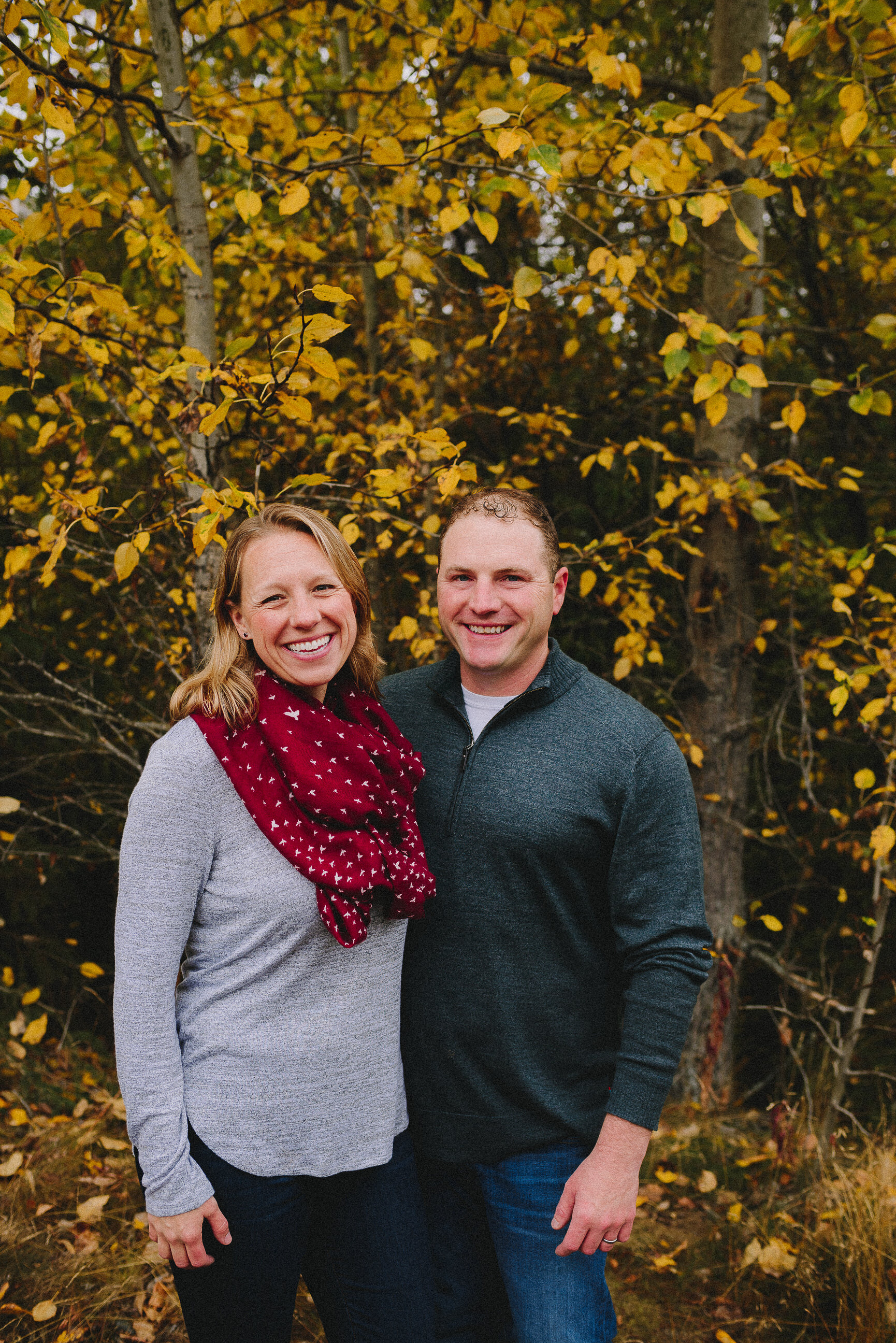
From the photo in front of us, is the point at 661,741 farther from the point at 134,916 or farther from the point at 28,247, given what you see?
the point at 28,247

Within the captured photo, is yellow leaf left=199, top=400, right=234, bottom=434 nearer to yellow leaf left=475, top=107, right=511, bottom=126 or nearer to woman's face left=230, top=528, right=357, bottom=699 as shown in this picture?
woman's face left=230, top=528, right=357, bottom=699

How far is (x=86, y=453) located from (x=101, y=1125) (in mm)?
2548

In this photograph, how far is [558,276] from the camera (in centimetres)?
389

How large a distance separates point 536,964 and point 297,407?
132 cm

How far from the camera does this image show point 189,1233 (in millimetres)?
1466

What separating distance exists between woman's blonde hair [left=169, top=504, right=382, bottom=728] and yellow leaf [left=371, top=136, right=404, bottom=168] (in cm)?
101

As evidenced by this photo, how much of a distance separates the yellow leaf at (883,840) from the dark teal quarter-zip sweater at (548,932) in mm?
1150

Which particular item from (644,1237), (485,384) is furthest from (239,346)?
(485,384)

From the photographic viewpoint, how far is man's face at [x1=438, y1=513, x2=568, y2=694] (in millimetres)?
1878

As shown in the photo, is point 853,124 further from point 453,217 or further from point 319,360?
point 319,360

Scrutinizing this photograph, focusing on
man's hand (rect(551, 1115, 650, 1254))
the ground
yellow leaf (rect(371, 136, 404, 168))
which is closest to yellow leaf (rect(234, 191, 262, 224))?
yellow leaf (rect(371, 136, 404, 168))

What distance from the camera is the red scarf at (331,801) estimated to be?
1521 mm

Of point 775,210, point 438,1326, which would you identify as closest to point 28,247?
point 438,1326

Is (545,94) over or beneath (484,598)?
over
